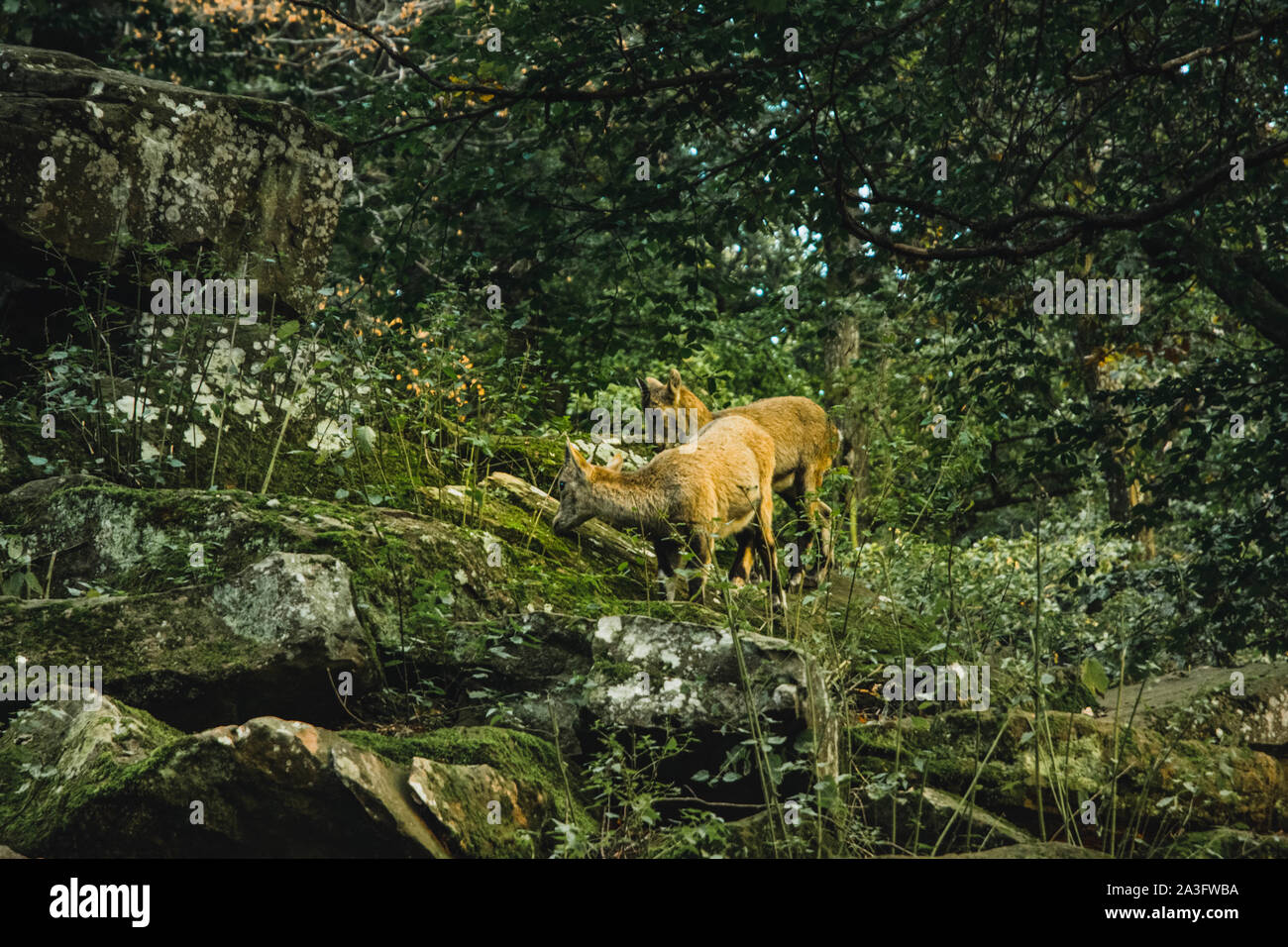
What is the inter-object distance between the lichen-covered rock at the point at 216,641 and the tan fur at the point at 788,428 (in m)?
3.65

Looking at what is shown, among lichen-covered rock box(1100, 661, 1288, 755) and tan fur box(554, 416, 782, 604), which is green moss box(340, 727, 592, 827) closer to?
tan fur box(554, 416, 782, 604)

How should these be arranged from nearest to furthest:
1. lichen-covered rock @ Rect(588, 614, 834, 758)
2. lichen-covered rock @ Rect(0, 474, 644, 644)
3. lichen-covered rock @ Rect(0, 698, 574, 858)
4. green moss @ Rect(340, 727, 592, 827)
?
lichen-covered rock @ Rect(0, 698, 574, 858) → green moss @ Rect(340, 727, 592, 827) → lichen-covered rock @ Rect(588, 614, 834, 758) → lichen-covered rock @ Rect(0, 474, 644, 644)

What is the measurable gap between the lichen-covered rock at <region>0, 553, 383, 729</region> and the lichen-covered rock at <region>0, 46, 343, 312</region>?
2847mm

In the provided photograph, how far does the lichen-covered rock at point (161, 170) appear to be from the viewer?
23.4ft

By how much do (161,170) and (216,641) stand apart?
4351 mm

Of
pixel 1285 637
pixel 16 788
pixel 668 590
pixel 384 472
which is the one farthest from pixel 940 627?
pixel 16 788

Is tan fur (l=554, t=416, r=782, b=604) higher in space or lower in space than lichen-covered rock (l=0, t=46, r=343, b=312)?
lower

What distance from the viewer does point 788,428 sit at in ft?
28.0

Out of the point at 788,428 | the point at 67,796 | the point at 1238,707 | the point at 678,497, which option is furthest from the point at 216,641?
the point at 1238,707

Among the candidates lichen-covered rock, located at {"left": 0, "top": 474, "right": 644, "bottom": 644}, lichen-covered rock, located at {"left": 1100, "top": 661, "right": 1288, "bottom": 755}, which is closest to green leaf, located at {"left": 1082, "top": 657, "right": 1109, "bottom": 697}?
lichen-covered rock, located at {"left": 1100, "top": 661, "right": 1288, "bottom": 755}

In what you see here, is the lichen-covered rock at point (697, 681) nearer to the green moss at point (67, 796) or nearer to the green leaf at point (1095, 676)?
the green leaf at point (1095, 676)

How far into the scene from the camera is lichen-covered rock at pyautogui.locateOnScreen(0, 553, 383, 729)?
4.57 meters

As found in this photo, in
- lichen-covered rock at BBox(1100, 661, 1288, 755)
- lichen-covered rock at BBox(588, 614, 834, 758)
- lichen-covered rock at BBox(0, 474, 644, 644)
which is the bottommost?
lichen-covered rock at BBox(1100, 661, 1288, 755)
